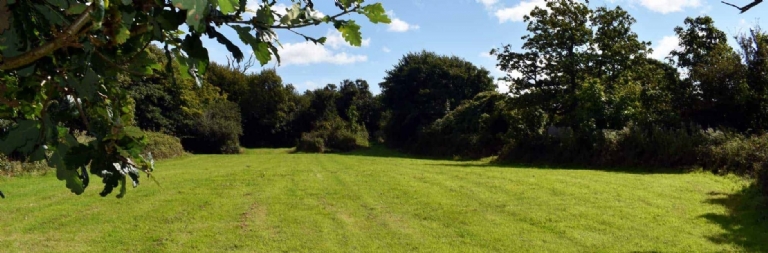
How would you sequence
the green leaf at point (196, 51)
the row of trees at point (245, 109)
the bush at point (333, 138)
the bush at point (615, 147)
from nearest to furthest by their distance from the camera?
1. the green leaf at point (196, 51)
2. the bush at point (615, 147)
3. the row of trees at point (245, 109)
4. the bush at point (333, 138)

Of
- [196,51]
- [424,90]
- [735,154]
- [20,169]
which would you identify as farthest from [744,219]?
[424,90]

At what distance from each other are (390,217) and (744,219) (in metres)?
5.00

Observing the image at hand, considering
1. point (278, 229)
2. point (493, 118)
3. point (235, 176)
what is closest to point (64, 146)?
point (278, 229)

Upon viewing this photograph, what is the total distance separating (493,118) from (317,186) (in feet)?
49.2

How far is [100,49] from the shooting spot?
1.44 meters

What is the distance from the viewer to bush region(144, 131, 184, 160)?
71.0ft

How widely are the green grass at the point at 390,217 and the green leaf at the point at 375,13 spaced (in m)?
4.99

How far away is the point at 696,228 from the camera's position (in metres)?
6.98

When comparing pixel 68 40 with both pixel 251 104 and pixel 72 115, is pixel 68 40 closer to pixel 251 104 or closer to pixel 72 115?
pixel 72 115

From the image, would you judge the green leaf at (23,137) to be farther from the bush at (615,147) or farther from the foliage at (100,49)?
the bush at (615,147)

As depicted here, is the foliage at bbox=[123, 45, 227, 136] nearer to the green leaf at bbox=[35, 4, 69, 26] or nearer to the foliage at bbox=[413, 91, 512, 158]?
the foliage at bbox=[413, 91, 512, 158]

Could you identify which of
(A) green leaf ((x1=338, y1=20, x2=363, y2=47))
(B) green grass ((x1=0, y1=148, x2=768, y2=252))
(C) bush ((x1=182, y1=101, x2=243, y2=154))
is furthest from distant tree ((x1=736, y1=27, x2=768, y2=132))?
(C) bush ((x1=182, y1=101, x2=243, y2=154))

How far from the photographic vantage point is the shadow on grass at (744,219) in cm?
635

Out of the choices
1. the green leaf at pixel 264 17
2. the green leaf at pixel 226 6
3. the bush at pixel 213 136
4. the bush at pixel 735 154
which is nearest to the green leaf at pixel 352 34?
the green leaf at pixel 264 17
